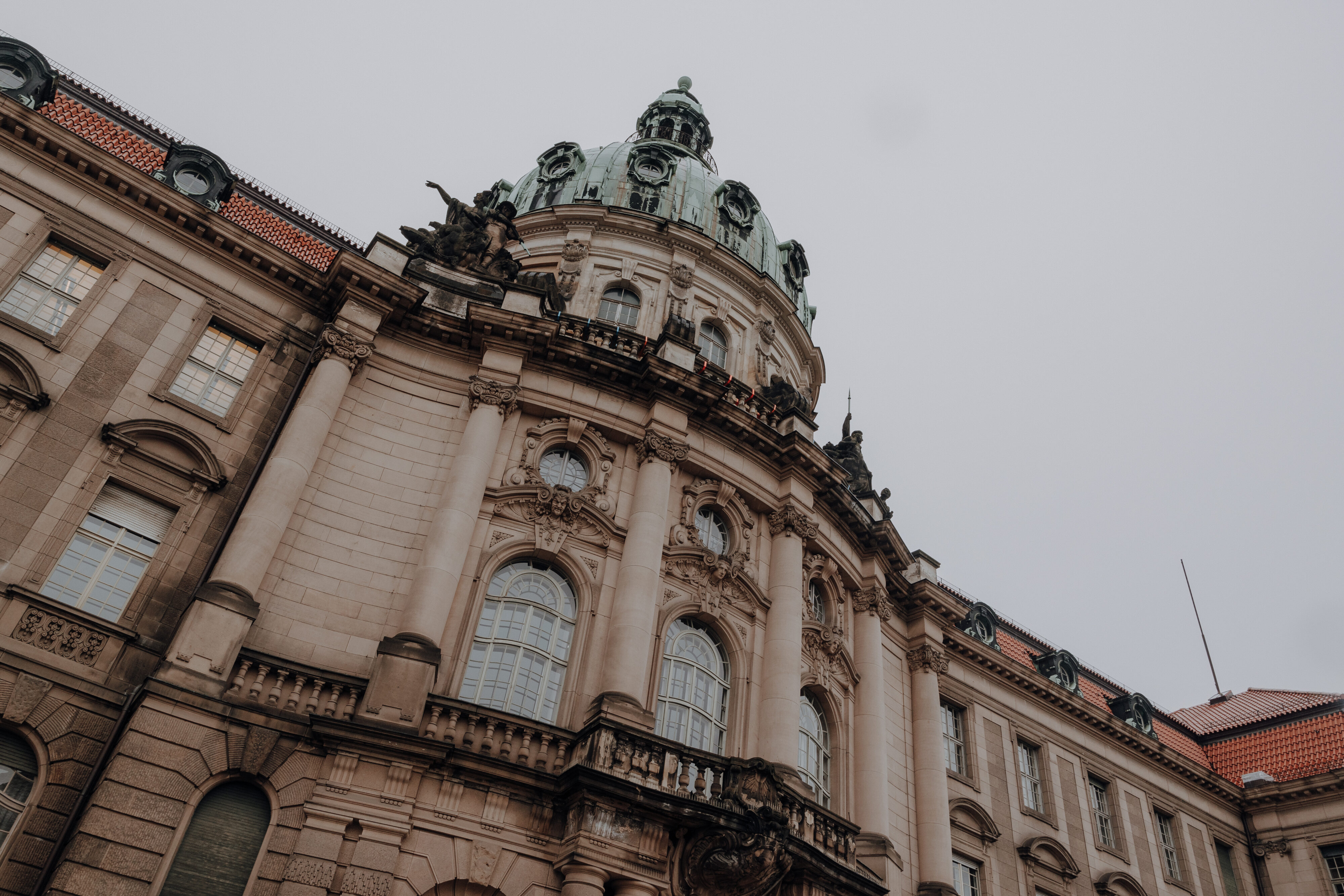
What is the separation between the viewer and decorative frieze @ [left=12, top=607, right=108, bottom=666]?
1545cm

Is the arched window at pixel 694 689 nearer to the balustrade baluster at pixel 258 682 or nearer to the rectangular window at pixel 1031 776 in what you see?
the balustrade baluster at pixel 258 682

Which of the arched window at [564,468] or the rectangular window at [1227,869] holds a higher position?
the arched window at [564,468]

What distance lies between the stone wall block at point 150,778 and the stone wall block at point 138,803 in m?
0.06

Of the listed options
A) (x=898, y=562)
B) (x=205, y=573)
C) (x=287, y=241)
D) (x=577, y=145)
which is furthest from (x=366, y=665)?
(x=577, y=145)

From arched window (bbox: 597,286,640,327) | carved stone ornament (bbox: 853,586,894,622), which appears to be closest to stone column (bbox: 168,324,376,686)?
arched window (bbox: 597,286,640,327)

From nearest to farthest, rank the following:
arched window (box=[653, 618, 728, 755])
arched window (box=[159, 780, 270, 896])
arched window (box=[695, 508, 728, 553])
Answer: arched window (box=[159, 780, 270, 896]), arched window (box=[653, 618, 728, 755]), arched window (box=[695, 508, 728, 553])

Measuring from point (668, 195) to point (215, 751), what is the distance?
23.1 meters

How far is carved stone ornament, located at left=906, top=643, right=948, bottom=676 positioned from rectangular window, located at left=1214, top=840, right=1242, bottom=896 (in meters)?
15.3

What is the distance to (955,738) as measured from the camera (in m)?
29.0

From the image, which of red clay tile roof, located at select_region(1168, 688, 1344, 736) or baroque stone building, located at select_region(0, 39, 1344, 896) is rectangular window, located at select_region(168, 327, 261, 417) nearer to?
baroque stone building, located at select_region(0, 39, 1344, 896)

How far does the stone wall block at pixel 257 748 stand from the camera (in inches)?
612

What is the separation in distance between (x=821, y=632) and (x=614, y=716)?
7.36 metres

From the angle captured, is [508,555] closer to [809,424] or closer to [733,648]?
[733,648]

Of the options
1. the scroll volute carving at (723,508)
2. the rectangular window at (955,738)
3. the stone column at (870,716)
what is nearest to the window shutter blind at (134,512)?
the scroll volute carving at (723,508)
